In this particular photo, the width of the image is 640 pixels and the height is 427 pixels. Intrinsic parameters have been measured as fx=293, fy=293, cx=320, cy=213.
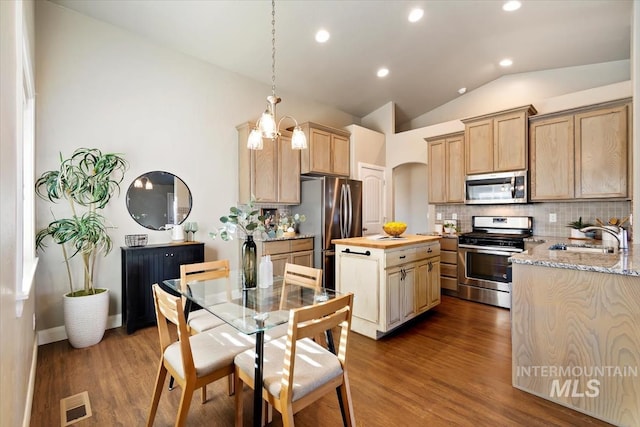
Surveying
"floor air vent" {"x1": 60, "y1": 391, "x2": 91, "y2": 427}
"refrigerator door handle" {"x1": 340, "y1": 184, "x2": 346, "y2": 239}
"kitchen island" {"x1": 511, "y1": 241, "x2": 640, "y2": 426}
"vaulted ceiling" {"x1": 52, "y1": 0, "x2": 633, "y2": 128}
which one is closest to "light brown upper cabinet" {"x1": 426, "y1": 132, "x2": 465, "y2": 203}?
"vaulted ceiling" {"x1": 52, "y1": 0, "x2": 633, "y2": 128}

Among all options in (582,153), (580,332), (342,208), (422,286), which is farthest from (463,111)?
(580,332)

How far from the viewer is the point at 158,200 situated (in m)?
3.55

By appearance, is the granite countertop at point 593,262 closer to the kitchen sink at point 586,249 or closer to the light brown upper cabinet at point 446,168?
the kitchen sink at point 586,249

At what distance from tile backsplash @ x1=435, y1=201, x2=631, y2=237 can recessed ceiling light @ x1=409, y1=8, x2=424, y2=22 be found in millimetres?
2891

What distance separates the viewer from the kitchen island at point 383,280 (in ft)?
9.29

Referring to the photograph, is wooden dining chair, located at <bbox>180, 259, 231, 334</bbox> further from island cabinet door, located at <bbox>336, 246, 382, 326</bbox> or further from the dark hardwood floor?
island cabinet door, located at <bbox>336, 246, 382, 326</bbox>

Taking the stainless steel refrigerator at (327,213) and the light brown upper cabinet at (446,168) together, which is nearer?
the stainless steel refrigerator at (327,213)

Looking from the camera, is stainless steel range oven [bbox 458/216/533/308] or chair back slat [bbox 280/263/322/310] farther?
stainless steel range oven [bbox 458/216/533/308]

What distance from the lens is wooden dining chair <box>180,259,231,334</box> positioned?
2.12 m

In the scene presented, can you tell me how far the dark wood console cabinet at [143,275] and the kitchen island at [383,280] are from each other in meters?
1.90

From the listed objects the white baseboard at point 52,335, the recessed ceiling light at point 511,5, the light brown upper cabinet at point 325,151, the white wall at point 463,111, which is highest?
the recessed ceiling light at point 511,5

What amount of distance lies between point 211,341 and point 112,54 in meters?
3.32

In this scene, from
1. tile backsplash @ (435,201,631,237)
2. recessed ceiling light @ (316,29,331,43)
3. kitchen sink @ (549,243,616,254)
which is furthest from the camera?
tile backsplash @ (435,201,631,237)

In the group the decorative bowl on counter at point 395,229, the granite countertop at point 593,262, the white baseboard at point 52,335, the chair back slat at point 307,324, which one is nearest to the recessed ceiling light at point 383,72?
the decorative bowl on counter at point 395,229
